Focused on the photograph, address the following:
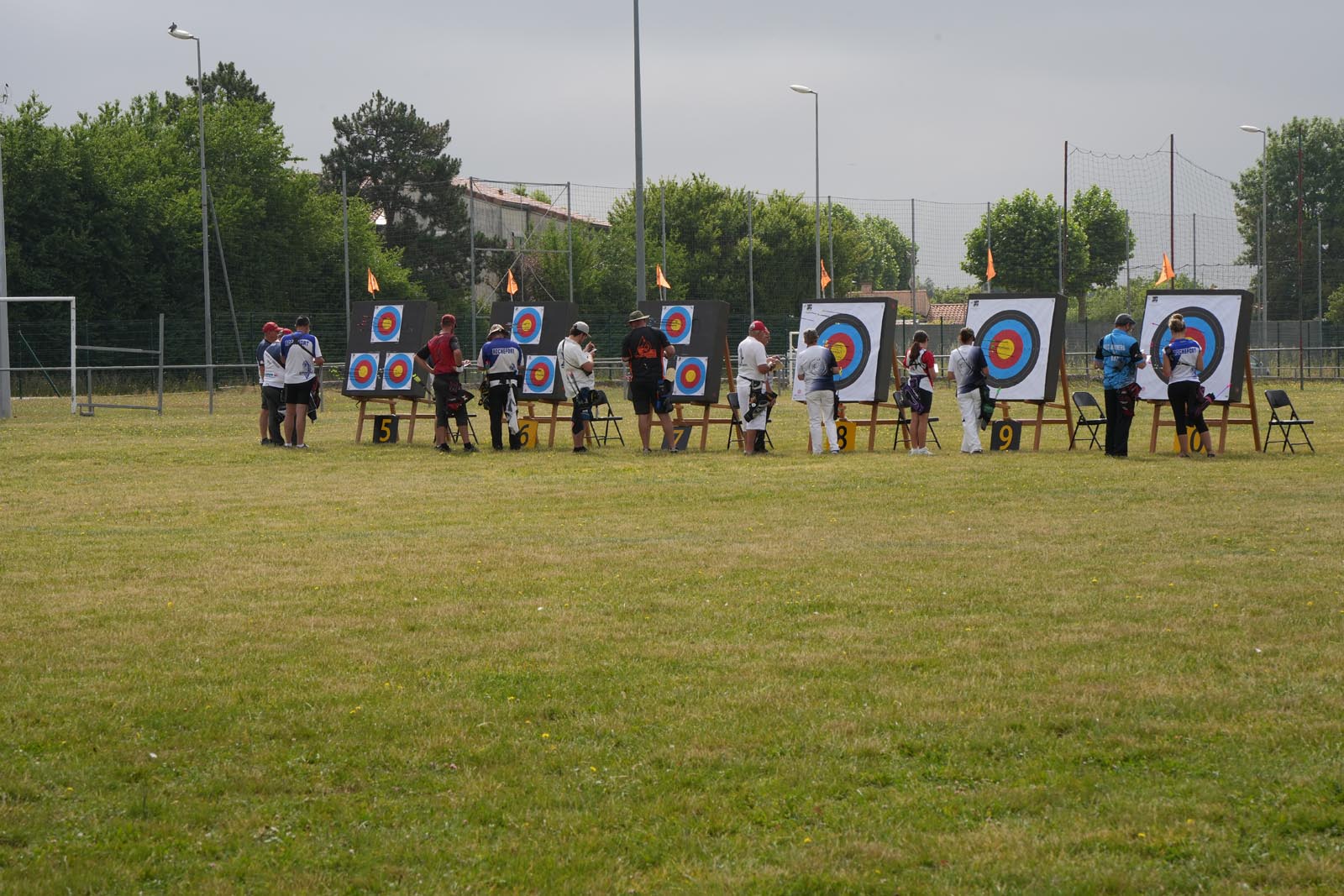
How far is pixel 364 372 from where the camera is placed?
24.1 metres

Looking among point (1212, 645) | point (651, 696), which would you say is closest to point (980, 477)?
point (1212, 645)

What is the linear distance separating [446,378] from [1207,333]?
35.4 ft

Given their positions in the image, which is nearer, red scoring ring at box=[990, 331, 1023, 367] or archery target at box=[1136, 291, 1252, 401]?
archery target at box=[1136, 291, 1252, 401]

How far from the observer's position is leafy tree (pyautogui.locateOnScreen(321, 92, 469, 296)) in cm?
7325

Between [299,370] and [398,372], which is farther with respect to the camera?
[398,372]

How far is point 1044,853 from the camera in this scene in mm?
4570

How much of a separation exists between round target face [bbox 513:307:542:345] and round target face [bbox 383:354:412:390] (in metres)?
1.83

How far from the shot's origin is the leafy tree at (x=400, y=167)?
240 feet

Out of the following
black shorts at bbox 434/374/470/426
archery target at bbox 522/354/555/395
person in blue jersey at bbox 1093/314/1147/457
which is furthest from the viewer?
archery target at bbox 522/354/555/395

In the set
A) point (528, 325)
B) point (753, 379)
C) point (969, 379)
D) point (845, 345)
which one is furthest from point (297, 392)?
point (969, 379)

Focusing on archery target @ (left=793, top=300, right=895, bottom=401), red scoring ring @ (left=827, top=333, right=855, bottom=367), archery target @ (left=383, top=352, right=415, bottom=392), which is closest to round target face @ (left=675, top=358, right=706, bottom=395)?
archery target @ (left=793, top=300, right=895, bottom=401)

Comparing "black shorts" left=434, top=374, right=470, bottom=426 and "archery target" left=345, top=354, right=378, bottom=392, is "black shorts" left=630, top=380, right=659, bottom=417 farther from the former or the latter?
"archery target" left=345, top=354, right=378, bottom=392

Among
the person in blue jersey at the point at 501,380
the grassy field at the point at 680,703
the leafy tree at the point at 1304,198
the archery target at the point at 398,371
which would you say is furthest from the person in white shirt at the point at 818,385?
the leafy tree at the point at 1304,198

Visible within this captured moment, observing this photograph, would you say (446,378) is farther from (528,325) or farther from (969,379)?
(969,379)
